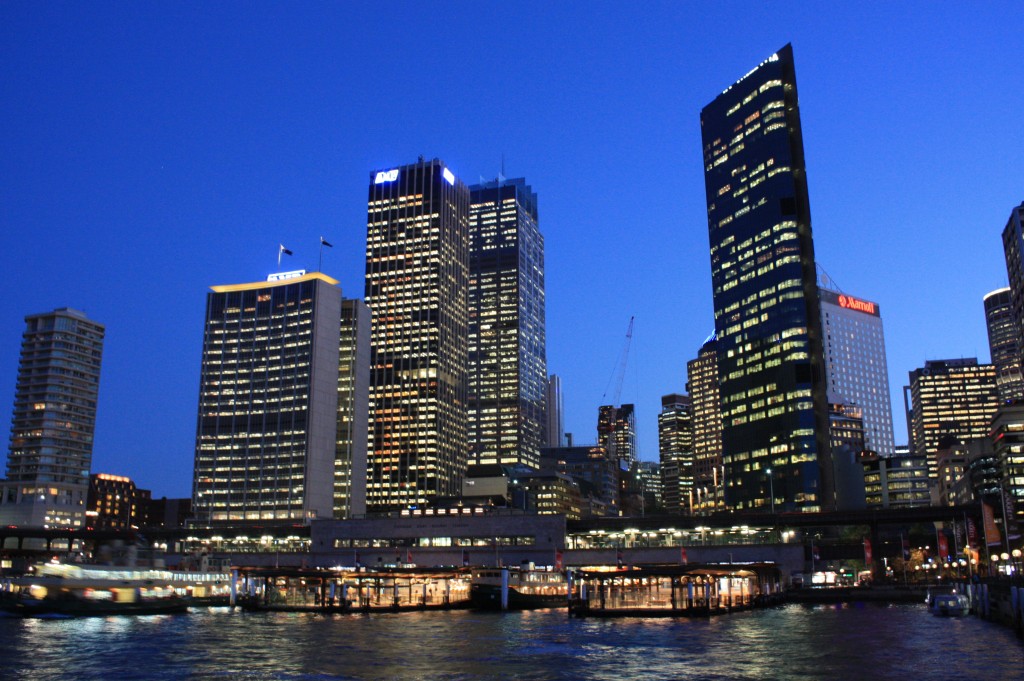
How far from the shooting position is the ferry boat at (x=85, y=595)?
4262 inches

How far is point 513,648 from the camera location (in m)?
69.5

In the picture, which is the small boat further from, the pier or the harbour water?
the pier

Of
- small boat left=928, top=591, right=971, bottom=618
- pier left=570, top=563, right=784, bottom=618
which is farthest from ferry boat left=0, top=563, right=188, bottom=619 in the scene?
small boat left=928, top=591, right=971, bottom=618

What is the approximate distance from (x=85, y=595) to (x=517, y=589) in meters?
56.6

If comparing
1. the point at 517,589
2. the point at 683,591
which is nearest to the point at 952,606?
the point at 683,591

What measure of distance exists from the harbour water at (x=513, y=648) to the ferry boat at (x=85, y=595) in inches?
290

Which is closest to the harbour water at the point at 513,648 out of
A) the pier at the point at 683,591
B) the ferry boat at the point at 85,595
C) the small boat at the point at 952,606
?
the small boat at the point at 952,606

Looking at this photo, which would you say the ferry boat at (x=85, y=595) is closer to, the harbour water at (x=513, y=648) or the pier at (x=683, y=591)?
the harbour water at (x=513, y=648)

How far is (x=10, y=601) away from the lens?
112m

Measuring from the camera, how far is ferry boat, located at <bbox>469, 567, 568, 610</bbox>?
126375 mm

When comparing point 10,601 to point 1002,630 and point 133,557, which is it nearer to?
point 133,557

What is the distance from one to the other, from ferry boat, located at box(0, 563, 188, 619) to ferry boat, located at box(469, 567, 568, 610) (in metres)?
40.6

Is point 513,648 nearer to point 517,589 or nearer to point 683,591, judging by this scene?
point 683,591

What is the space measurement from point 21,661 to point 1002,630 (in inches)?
3136
